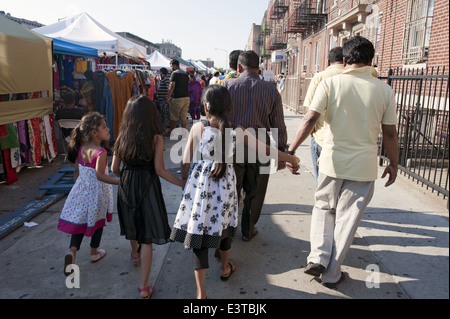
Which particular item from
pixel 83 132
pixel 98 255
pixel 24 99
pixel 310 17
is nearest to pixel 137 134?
pixel 83 132

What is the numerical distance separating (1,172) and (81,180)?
347 cm

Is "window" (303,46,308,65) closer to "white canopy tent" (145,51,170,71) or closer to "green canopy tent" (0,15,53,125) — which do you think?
"white canopy tent" (145,51,170,71)

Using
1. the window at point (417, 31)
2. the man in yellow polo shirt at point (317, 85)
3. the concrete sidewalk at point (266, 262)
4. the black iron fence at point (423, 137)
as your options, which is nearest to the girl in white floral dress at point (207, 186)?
the concrete sidewalk at point (266, 262)

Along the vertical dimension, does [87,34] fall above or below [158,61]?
below

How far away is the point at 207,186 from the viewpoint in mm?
2531

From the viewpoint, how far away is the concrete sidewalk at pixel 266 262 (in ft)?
9.16

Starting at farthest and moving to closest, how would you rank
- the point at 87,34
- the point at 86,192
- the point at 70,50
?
the point at 87,34, the point at 70,50, the point at 86,192

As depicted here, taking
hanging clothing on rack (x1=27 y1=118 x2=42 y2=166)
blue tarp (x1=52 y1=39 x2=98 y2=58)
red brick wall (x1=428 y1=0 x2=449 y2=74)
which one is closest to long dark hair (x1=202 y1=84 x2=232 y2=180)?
hanging clothing on rack (x1=27 y1=118 x2=42 y2=166)

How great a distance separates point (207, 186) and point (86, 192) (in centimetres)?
124

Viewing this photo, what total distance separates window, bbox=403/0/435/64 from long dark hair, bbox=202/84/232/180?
7954mm

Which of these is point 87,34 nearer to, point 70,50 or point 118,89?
point 70,50

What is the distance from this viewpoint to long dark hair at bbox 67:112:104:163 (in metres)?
3.10

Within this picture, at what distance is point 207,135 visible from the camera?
2.56 m

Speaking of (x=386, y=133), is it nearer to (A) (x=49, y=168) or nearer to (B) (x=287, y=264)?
(B) (x=287, y=264)
